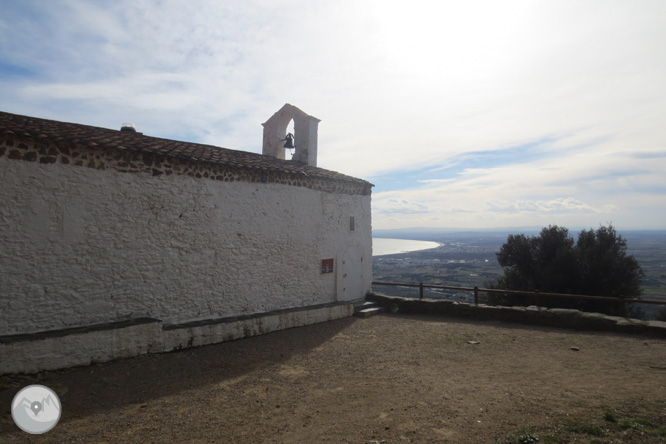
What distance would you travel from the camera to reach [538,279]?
16.9 m

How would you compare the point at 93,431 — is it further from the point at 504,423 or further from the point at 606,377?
the point at 606,377

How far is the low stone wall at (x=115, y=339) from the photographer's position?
5842 millimetres

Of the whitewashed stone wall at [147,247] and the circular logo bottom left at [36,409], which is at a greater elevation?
the whitewashed stone wall at [147,247]

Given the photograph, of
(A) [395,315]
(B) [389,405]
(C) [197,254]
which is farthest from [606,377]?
(C) [197,254]

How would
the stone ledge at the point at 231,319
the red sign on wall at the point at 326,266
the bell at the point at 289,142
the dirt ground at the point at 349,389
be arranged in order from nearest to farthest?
the dirt ground at the point at 349,389 < the stone ledge at the point at 231,319 < the red sign on wall at the point at 326,266 < the bell at the point at 289,142

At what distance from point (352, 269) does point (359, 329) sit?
2.98 m

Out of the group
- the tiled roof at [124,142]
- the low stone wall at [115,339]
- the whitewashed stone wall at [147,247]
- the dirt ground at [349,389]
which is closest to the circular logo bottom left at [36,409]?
the dirt ground at [349,389]

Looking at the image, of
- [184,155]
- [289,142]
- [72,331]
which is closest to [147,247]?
[72,331]

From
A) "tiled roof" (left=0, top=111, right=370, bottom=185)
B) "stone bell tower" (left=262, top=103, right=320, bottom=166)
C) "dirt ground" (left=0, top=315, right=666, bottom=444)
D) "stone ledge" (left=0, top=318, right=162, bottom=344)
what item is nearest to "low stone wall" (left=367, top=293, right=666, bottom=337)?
"dirt ground" (left=0, top=315, right=666, bottom=444)

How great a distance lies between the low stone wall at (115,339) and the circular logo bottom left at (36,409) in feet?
2.05

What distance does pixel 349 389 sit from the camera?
5562 mm

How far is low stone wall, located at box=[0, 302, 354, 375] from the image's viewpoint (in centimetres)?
584

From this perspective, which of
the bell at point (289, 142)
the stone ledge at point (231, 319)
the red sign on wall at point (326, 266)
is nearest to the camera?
the stone ledge at point (231, 319)

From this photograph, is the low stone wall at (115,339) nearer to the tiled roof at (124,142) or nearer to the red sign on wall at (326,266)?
the red sign on wall at (326,266)
